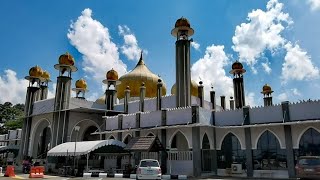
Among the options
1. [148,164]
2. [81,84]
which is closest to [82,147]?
[148,164]

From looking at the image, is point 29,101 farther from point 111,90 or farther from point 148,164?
point 148,164

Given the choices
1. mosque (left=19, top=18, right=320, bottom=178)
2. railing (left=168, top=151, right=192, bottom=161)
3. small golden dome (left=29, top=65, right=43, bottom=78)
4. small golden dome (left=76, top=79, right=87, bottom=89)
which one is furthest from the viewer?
small golden dome (left=76, top=79, right=87, bottom=89)

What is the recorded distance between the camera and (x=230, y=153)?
2309 cm

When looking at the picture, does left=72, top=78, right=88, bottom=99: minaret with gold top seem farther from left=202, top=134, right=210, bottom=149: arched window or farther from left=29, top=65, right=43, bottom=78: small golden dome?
left=202, top=134, right=210, bottom=149: arched window

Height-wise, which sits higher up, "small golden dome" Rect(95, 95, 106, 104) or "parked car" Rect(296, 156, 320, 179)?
"small golden dome" Rect(95, 95, 106, 104)

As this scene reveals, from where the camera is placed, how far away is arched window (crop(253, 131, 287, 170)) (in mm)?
20438

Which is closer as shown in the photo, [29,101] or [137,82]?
[29,101]

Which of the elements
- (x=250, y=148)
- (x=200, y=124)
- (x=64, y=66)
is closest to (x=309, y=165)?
(x=250, y=148)

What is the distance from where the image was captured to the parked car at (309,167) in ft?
48.4

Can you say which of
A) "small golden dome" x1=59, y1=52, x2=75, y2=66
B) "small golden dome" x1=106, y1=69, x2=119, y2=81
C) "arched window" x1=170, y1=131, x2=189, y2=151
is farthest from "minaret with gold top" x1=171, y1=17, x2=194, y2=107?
"small golden dome" x1=59, y1=52, x2=75, y2=66

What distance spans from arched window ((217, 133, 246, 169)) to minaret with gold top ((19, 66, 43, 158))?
23.4 meters

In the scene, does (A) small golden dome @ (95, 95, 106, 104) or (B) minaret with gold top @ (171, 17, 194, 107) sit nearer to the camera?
(B) minaret with gold top @ (171, 17, 194, 107)

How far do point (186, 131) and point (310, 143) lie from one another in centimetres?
837

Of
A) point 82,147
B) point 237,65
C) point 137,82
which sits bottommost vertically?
point 82,147
